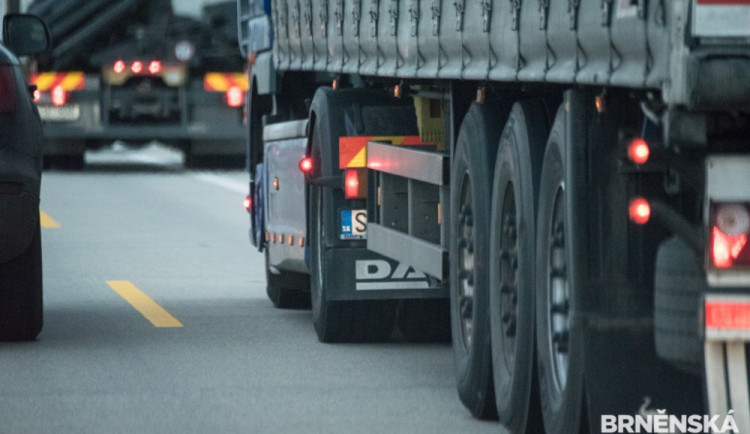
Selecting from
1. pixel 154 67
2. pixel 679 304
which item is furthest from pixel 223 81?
pixel 679 304

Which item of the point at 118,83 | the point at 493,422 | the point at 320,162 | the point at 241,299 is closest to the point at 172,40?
the point at 118,83

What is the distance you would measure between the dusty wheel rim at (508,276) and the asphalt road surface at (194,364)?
0.37 m

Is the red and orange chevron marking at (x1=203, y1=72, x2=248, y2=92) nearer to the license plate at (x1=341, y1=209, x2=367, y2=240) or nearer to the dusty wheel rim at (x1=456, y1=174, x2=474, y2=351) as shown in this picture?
the license plate at (x1=341, y1=209, x2=367, y2=240)

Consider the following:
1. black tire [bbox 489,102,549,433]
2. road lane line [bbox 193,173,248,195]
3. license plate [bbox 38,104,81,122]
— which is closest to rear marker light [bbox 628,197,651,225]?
black tire [bbox 489,102,549,433]

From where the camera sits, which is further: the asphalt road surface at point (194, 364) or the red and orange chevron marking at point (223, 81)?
the red and orange chevron marking at point (223, 81)

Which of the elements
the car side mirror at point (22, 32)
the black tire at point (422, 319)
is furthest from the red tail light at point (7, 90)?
the black tire at point (422, 319)

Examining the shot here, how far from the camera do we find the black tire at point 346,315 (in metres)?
10.7

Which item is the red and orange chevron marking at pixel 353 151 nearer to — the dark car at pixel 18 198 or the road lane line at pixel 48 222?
the dark car at pixel 18 198

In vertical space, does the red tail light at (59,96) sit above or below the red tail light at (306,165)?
below

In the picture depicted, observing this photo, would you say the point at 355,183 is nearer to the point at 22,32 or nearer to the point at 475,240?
the point at 22,32

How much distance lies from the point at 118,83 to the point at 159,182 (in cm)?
205

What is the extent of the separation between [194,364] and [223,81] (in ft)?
66.5

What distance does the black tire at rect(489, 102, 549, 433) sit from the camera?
7266mm

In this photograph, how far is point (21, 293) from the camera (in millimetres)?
10406
